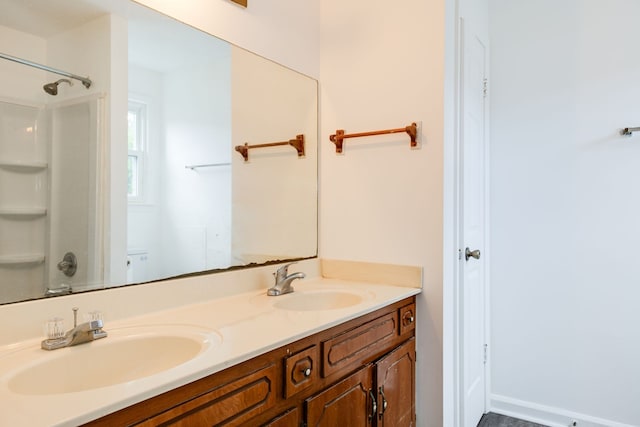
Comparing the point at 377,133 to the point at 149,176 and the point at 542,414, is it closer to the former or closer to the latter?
the point at 149,176

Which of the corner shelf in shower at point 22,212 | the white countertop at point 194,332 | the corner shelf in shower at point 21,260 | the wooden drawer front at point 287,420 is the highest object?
the corner shelf in shower at point 22,212

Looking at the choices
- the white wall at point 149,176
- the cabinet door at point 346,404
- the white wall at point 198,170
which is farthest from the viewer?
the white wall at point 198,170

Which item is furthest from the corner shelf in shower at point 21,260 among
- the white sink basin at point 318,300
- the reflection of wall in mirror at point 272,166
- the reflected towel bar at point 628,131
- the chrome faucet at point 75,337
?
the reflected towel bar at point 628,131

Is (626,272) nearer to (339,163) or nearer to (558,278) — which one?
(558,278)

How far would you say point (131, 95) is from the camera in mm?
1267

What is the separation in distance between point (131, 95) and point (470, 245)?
5.63 feet

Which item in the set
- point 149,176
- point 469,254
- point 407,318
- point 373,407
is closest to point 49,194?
point 149,176

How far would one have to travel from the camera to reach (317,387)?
1.16 m

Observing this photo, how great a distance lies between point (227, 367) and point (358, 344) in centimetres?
59

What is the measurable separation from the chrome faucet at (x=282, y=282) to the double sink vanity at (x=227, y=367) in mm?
26

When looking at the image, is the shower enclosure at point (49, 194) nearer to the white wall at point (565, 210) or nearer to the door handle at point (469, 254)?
the door handle at point (469, 254)

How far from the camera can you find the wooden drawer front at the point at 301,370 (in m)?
1.04

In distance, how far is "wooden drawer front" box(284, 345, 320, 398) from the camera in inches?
41.0

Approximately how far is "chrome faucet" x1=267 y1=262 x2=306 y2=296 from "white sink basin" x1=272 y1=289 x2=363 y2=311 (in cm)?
2
